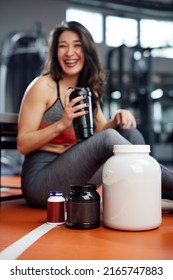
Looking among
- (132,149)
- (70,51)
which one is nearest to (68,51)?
(70,51)

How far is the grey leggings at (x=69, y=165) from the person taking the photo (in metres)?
1.63

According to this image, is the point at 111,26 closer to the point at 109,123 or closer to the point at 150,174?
the point at 109,123

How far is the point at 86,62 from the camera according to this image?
2064 millimetres

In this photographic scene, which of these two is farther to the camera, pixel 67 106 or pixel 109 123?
pixel 109 123

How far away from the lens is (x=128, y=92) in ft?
19.1

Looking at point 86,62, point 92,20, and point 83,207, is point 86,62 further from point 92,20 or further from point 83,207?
point 92,20

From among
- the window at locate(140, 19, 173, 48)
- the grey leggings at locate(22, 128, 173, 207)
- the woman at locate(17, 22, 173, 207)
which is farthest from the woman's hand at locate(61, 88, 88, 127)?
the window at locate(140, 19, 173, 48)

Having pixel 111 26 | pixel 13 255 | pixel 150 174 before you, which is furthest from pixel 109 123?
pixel 111 26

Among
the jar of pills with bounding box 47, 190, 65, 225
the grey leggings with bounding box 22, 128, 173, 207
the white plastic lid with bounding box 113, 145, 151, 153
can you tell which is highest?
the white plastic lid with bounding box 113, 145, 151, 153

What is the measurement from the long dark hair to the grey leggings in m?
0.32

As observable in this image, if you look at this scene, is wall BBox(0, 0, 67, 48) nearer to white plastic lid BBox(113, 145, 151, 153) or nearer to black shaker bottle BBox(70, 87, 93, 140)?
black shaker bottle BBox(70, 87, 93, 140)

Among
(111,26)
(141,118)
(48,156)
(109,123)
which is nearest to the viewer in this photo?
(48,156)

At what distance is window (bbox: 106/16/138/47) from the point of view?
9.25 meters
